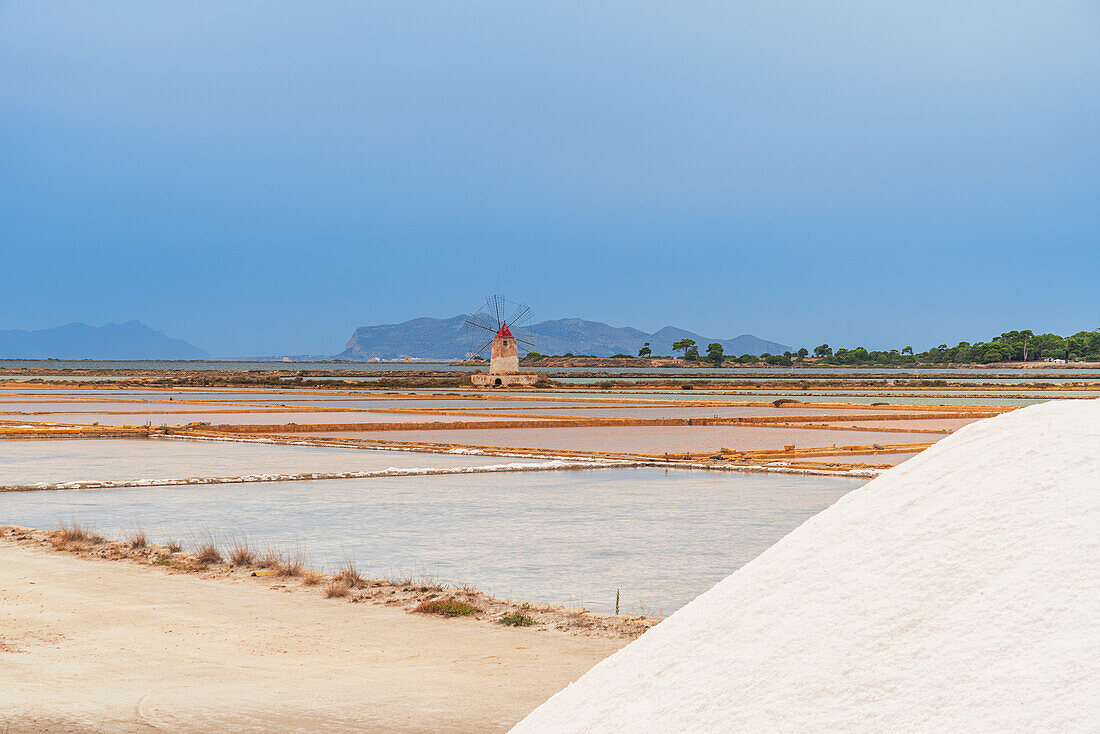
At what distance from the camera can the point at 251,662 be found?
5.21 meters

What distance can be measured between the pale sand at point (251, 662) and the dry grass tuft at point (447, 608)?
12cm

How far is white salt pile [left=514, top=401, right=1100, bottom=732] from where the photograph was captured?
207 centimetres

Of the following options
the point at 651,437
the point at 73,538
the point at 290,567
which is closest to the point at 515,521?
the point at 290,567

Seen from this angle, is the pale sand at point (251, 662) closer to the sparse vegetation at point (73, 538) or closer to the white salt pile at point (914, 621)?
the sparse vegetation at point (73, 538)

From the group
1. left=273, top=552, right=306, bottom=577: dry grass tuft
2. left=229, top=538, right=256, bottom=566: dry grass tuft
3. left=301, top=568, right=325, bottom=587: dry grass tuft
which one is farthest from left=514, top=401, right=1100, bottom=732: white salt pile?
left=229, top=538, right=256, bottom=566: dry grass tuft

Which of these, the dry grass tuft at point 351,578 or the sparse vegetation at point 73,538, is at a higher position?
the dry grass tuft at point 351,578

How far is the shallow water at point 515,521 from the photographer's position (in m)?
7.27

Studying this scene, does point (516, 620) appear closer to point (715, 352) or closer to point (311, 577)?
point (311, 577)

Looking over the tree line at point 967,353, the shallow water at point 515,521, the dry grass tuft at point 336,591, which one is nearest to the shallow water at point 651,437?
the shallow water at point 515,521

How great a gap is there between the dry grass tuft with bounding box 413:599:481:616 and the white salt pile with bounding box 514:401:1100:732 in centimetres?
346

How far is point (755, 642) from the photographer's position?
2.48 m

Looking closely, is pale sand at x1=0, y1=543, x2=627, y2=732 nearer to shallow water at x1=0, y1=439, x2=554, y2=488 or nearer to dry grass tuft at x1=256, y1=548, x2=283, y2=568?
dry grass tuft at x1=256, y1=548, x2=283, y2=568

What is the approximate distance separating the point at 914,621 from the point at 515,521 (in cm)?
780

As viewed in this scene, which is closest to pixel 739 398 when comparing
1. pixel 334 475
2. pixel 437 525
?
pixel 334 475
